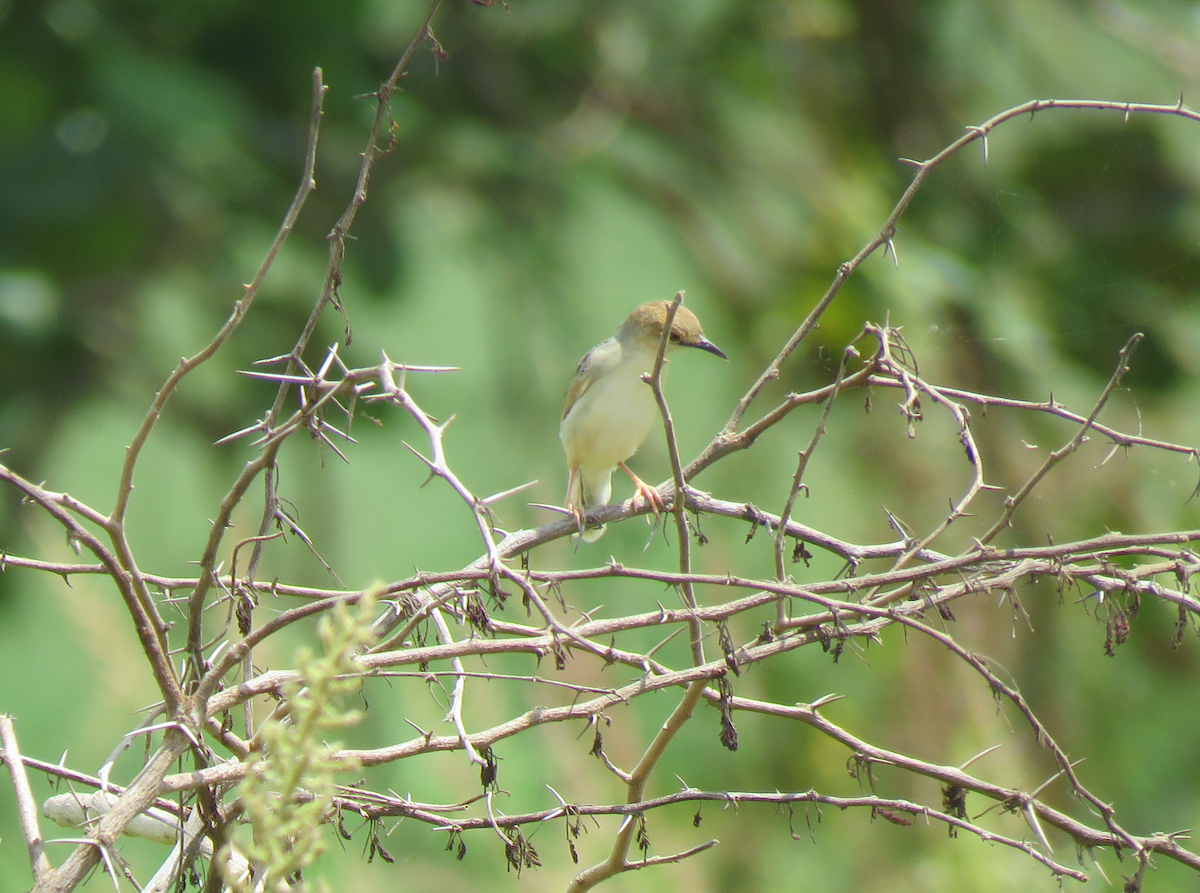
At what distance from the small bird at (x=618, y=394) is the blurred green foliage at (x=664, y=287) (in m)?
1.01

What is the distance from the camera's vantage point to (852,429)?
544 centimetres

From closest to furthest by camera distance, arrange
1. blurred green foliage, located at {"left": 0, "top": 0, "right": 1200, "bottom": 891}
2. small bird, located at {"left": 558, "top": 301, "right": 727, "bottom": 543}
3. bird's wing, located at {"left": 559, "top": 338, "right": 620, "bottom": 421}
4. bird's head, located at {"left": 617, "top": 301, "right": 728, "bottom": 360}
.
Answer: bird's head, located at {"left": 617, "top": 301, "right": 728, "bottom": 360} < small bird, located at {"left": 558, "top": 301, "right": 727, "bottom": 543} < bird's wing, located at {"left": 559, "top": 338, "right": 620, "bottom": 421} < blurred green foliage, located at {"left": 0, "top": 0, "right": 1200, "bottom": 891}

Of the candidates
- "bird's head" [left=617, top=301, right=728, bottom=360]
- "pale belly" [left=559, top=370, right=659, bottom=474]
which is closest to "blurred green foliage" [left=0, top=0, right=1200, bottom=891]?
"bird's head" [left=617, top=301, right=728, bottom=360]

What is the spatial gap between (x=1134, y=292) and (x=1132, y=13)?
2886 mm

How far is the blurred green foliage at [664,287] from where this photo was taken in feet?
16.0

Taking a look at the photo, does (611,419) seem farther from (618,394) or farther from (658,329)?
(658,329)

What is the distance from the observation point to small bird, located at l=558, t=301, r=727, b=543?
3.77 metres

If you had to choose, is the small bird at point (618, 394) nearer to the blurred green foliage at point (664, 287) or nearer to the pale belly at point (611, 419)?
the pale belly at point (611, 419)

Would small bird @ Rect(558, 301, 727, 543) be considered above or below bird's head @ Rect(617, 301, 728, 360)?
below

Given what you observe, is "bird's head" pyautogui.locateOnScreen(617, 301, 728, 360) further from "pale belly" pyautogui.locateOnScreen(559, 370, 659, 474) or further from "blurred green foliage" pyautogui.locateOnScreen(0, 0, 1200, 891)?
"blurred green foliage" pyautogui.locateOnScreen(0, 0, 1200, 891)

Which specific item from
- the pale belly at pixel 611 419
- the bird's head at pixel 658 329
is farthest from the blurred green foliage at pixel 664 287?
the pale belly at pixel 611 419

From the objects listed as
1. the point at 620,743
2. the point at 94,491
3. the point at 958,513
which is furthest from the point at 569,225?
the point at 958,513

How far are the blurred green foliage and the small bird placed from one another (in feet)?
3.32

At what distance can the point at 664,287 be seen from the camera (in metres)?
7.58
